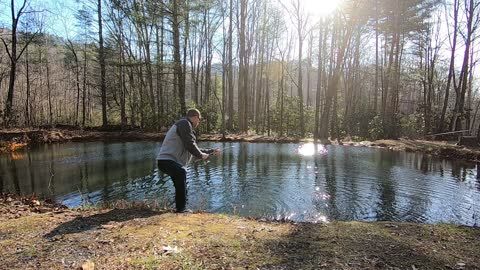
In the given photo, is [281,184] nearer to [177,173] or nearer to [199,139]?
[177,173]

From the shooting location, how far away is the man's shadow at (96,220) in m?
4.45

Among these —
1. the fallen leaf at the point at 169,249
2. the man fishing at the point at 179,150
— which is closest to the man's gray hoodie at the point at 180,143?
the man fishing at the point at 179,150

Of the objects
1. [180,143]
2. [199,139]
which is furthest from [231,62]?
[180,143]

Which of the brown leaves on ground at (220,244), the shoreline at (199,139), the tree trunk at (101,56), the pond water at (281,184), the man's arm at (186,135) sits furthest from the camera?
the tree trunk at (101,56)

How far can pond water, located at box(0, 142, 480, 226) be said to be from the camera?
744cm

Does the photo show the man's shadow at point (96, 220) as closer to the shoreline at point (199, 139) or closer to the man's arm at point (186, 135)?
the man's arm at point (186, 135)

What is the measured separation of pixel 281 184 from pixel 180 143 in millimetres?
4744

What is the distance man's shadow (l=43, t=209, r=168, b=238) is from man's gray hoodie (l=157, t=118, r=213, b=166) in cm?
94

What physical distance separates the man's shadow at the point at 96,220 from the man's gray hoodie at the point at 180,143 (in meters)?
0.94

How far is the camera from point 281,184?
9703mm

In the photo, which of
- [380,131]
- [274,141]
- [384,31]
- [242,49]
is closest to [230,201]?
[274,141]

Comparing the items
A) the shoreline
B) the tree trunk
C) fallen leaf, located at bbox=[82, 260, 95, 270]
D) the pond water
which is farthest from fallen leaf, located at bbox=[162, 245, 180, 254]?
the tree trunk

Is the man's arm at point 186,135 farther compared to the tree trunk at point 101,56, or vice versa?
the tree trunk at point 101,56

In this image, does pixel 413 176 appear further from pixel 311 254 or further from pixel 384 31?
pixel 384 31
